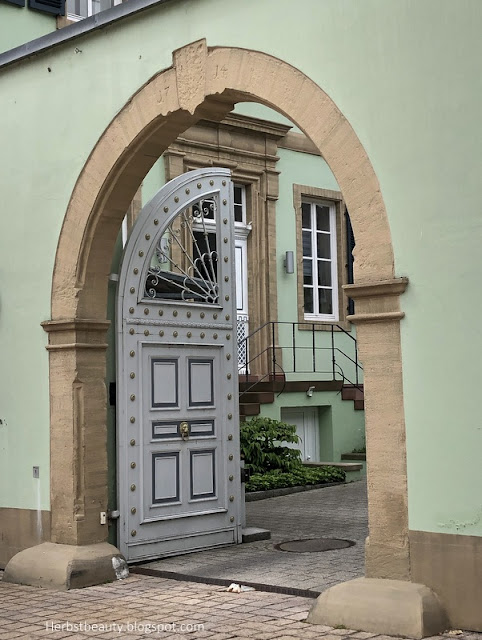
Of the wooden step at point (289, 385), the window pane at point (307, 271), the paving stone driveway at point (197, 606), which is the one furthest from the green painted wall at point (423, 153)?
the window pane at point (307, 271)

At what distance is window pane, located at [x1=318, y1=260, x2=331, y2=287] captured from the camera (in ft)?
55.8

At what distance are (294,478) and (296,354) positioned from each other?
118 inches

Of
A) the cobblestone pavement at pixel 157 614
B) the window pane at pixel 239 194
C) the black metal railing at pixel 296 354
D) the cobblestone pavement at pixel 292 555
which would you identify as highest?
the window pane at pixel 239 194

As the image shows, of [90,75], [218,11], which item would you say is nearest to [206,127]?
[90,75]

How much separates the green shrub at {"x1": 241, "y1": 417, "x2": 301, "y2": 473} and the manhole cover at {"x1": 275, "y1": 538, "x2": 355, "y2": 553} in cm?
418

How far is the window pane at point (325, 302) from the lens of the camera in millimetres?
16984

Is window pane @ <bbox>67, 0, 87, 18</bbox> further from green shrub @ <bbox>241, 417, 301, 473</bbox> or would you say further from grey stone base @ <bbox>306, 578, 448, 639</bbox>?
grey stone base @ <bbox>306, 578, 448, 639</bbox>

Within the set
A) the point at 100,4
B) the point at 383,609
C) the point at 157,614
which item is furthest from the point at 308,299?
the point at 383,609

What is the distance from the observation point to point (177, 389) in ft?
→ 29.3

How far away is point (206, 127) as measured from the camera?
15.0m

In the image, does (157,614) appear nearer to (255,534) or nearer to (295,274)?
(255,534)

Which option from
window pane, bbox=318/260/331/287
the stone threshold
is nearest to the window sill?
window pane, bbox=318/260/331/287

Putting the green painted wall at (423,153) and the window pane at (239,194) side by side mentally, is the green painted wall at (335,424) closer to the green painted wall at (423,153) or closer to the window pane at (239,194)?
the window pane at (239,194)

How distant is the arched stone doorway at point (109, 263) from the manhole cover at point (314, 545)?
1.83 m
